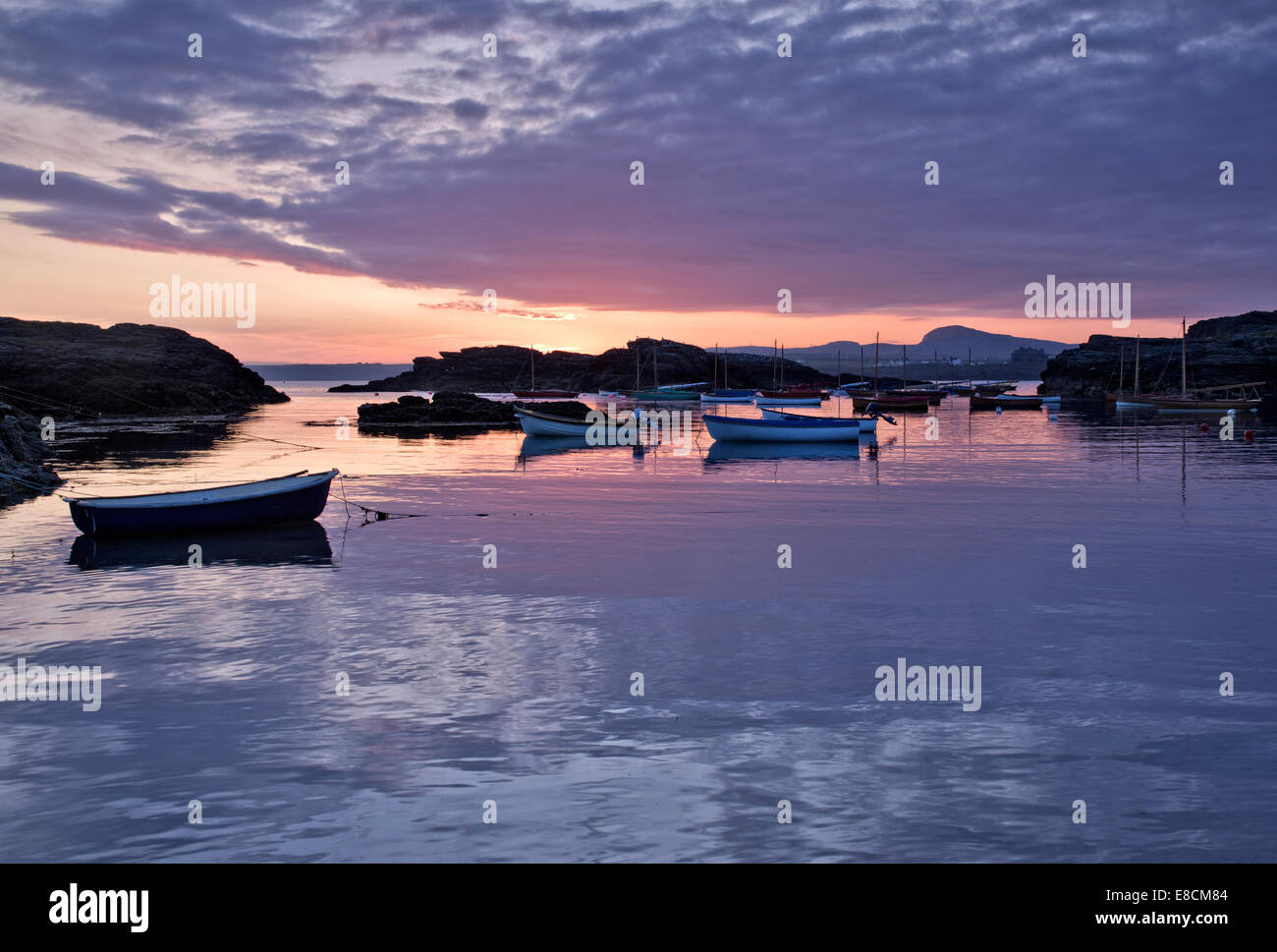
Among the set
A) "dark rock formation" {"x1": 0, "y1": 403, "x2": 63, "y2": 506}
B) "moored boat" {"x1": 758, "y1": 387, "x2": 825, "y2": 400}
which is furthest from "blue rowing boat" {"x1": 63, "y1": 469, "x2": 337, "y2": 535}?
"moored boat" {"x1": 758, "y1": 387, "x2": 825, "y2": 400}

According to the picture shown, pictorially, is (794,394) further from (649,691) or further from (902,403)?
(649,691)

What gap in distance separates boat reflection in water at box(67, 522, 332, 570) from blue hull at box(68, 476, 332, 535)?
210 mm

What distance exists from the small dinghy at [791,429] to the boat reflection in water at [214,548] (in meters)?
33.5

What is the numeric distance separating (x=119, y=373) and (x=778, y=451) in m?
90.4

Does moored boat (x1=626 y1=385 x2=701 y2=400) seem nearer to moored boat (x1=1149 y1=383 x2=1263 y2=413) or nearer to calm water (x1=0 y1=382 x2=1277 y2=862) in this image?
moored boat (x1=1149 y1=383 x2=1263 y2=413)

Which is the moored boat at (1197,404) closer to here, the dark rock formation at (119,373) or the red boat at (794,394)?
the red boat at (794,394)

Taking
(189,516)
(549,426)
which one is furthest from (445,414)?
(189,516)

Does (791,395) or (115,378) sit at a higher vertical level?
(115,378)

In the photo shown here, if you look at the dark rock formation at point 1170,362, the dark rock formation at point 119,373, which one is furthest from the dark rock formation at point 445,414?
the dark rock formation at point 1170,362

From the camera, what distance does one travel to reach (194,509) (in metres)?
22.8

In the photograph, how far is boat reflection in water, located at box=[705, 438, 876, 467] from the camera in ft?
158

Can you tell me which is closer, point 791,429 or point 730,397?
point 791,429
